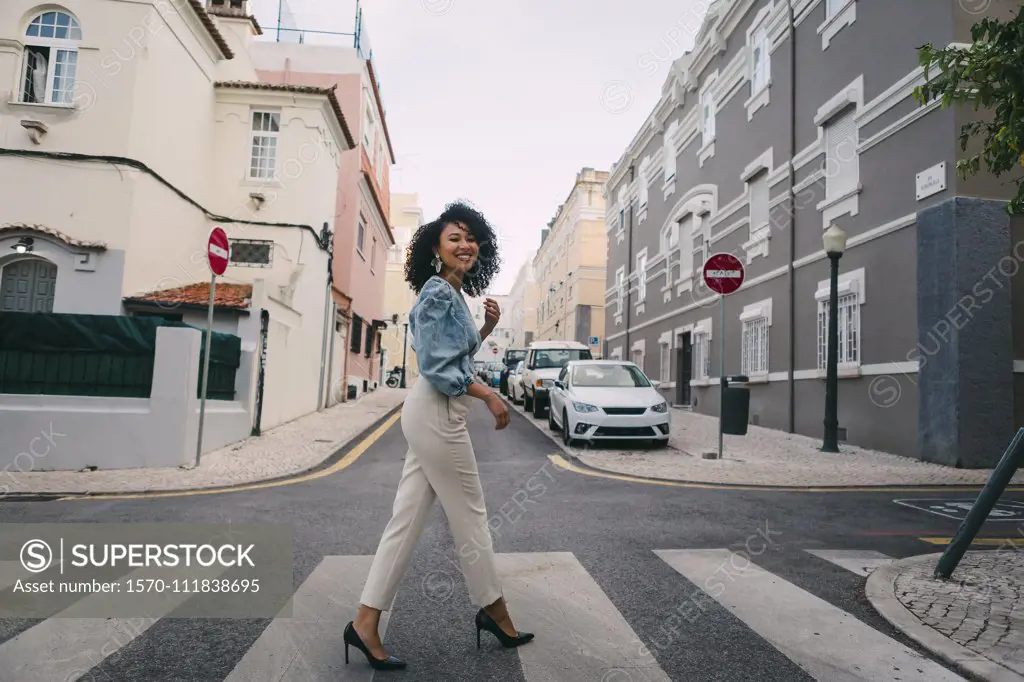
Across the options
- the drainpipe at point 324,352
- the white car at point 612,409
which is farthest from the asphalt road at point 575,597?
the drainpipe at point 324,352

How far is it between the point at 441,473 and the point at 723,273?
27.6ft

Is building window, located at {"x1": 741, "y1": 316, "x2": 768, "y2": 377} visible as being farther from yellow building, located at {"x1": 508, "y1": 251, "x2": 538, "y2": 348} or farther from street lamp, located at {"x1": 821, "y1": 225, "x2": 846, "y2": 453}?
yellow building, located at {"x1": 508, "y1": 251, "x2": 538, "y2": 348}

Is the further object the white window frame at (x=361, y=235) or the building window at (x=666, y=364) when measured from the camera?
the white window frame at (x=361, y=235)

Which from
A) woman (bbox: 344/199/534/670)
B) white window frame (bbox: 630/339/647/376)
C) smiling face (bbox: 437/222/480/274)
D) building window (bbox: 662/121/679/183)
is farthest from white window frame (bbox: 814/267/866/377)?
white window frame (bbox: 630/339/647/376)

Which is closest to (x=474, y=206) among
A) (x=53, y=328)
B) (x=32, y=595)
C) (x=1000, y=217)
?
(x=32, y=595)

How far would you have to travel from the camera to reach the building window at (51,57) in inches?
507

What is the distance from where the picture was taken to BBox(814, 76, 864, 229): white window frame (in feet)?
40.4

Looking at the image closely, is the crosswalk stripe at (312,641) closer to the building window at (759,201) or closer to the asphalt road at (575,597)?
the asphalt road at (575,597)

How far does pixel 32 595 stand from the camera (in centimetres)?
358

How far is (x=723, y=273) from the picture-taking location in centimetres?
1038

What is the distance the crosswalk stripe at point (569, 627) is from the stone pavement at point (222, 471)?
4928 mm

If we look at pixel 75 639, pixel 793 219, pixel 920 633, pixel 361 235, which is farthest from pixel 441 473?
pixel 361 235

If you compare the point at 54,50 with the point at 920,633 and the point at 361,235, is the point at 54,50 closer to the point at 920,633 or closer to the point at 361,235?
the point at 361,235

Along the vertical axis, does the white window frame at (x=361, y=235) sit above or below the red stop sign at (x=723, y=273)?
above
